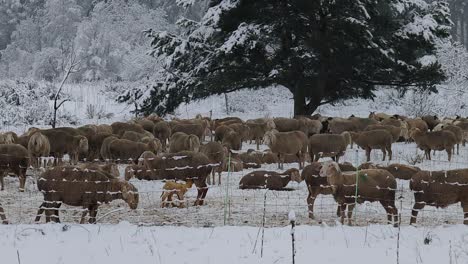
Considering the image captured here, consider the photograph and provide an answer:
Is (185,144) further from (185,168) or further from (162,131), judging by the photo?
(162,131)

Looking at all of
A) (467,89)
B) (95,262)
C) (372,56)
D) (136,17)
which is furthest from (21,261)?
(136,17)

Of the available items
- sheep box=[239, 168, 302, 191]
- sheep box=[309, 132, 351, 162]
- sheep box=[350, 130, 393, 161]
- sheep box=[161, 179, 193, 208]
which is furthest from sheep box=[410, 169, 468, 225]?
sheep box=[350, 130, 393, 161]

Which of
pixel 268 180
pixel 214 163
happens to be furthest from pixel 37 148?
pixel 268 180

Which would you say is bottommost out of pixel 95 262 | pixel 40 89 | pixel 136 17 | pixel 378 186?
pixel 95 262

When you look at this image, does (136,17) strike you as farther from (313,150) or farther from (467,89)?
(313,150)

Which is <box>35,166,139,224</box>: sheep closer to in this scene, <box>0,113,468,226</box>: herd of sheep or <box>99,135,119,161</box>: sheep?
<box>0,113,468,226</box>: herd of sheep

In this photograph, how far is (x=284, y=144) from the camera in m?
16.6

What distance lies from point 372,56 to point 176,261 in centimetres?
1939

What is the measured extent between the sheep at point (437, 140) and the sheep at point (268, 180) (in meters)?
6.10

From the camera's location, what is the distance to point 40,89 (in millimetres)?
34062

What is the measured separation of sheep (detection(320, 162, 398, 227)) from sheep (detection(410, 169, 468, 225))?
0.39 m

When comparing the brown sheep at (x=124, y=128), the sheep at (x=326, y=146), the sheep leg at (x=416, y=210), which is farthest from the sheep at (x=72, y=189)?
the brown sheep at (x=124, y=128)

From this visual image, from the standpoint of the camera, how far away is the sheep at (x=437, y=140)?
17734 mm

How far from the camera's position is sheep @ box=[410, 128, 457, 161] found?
1773 cm
